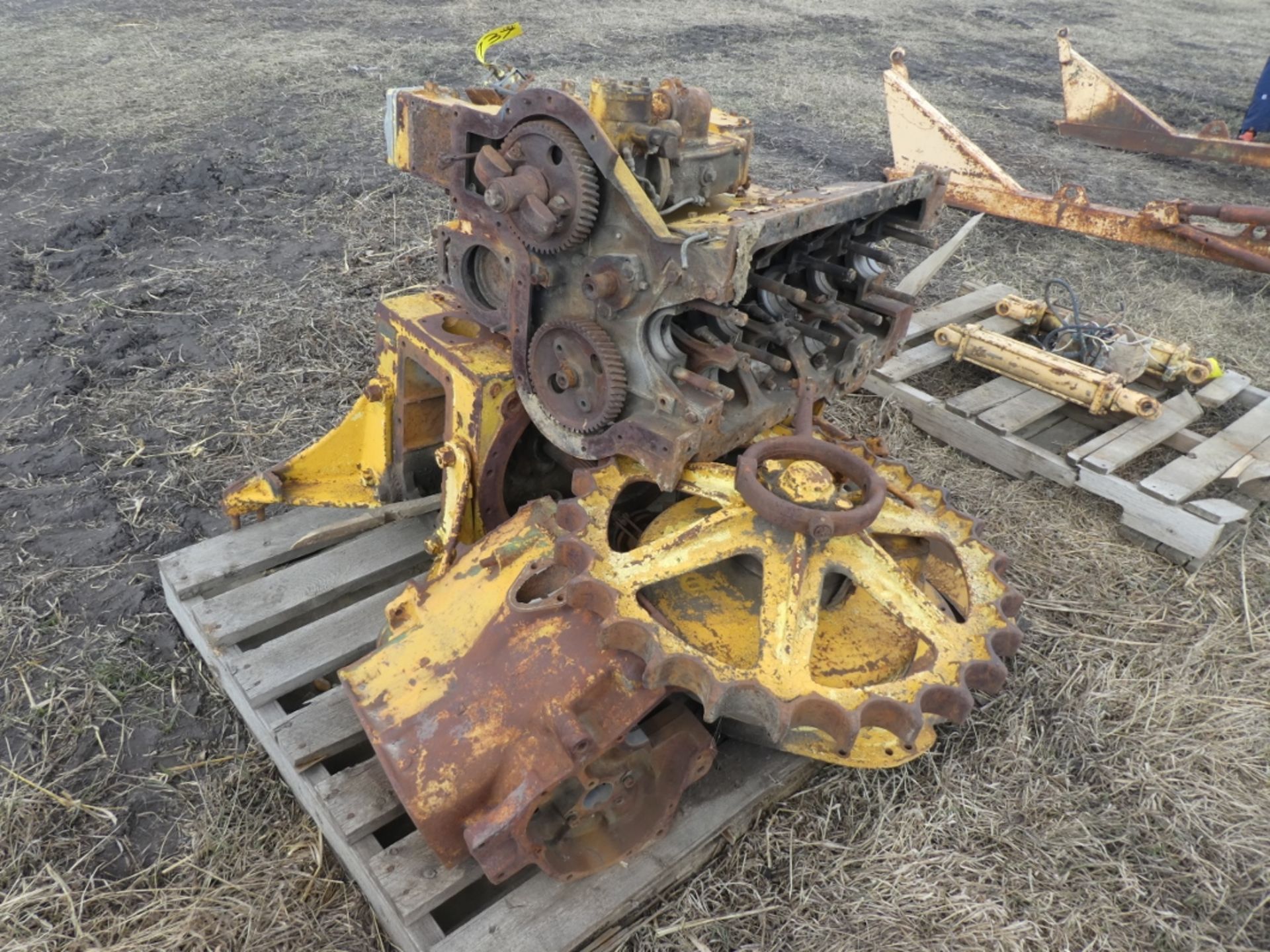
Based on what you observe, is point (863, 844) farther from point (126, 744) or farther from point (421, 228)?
point (421, 228)

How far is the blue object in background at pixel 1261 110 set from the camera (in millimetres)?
7633

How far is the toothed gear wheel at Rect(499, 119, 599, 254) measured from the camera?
1713mm

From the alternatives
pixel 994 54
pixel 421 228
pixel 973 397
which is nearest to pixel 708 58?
pixel 994 54

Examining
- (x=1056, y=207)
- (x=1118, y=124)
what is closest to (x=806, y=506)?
(x=1056, y=207)

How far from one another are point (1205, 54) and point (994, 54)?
341cm

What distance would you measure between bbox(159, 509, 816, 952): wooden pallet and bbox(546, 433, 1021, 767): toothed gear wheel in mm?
299

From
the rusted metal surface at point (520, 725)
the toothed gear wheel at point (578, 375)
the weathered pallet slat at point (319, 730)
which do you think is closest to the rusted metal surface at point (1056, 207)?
the toothed gear wheel at point (578, 375)

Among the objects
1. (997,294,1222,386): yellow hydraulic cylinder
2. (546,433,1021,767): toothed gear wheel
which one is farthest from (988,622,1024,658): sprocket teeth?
(997,294,1222,386): yellow hydraulic cylinder

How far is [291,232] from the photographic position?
5031 mm

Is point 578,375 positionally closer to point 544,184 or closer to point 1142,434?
point 544,184

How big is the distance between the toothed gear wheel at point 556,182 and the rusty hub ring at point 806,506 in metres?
0.61

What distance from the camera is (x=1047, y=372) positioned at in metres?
3.60

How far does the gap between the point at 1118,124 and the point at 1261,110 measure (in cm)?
162

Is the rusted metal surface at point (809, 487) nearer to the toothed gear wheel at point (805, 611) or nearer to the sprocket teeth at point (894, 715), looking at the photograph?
the toothed gear wheel at point (805, 611)
